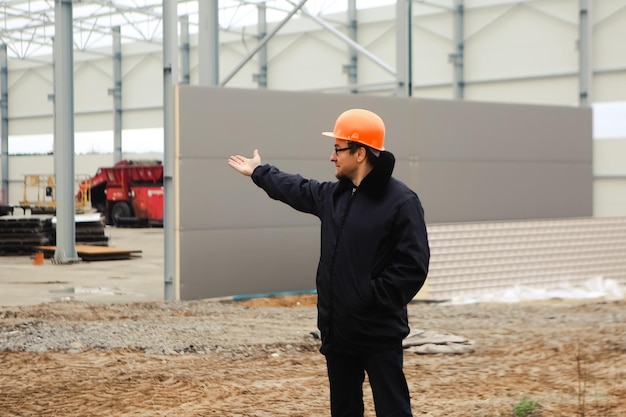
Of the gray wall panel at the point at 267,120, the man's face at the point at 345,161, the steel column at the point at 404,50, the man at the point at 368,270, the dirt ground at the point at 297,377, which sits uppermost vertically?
the steel column at the point at 404,50

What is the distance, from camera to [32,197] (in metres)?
39.3

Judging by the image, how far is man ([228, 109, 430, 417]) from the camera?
146 inches

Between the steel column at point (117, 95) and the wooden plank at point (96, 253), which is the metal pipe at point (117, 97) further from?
the wooden plank at point (96, 253)

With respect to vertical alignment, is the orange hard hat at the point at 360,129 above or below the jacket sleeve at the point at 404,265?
above

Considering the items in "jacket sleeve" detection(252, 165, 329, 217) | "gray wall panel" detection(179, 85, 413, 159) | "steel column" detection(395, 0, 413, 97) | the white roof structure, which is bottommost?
"jacket sleeve" detection(252, 165, 329, 217)

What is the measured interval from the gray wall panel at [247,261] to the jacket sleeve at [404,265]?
8215mm

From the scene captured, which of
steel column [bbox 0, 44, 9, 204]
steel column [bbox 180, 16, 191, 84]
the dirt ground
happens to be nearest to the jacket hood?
the dirt ground

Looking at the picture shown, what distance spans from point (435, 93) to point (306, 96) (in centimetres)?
1681

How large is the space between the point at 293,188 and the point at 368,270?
0.66 meters

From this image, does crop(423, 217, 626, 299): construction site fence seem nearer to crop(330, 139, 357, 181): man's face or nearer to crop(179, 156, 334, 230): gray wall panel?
crop(179, 156, 334, 230): gray wall panel

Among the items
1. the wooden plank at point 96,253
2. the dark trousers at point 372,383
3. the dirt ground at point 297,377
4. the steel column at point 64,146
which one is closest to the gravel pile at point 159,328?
the dirt ground at point 297,377

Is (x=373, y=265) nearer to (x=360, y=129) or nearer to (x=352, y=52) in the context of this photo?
(x=360, y=129)

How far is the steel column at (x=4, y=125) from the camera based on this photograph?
40.1m

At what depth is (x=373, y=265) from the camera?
3738mm
